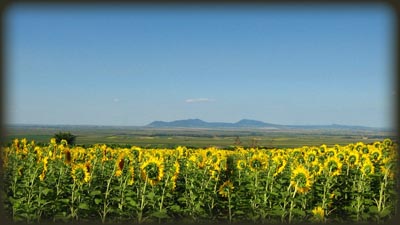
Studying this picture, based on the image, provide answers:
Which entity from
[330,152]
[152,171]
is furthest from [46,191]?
[330,152]

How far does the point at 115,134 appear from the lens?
4.73 meters

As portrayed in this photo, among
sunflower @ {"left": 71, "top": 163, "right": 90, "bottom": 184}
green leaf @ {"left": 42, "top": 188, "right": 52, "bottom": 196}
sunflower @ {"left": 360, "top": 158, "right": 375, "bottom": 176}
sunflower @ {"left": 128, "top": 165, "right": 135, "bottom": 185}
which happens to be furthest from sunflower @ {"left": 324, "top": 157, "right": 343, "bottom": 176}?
green leaf @ {"left": 42, "top": 188, "right": 52, "bottom": 196}

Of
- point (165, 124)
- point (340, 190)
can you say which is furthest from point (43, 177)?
point (340, 190)

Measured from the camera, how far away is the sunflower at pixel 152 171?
191 inches

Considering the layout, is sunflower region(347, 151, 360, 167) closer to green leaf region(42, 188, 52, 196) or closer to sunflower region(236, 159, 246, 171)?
sunflower region(236, 159, 246, 171)

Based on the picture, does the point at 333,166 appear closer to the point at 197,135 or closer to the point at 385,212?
the point at 385,212

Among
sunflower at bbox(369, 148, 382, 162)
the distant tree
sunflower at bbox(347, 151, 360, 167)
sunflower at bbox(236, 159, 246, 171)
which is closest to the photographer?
sunflower at bbox(236, 159, 246, 171)

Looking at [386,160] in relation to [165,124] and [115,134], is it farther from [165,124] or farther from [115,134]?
[115,134]

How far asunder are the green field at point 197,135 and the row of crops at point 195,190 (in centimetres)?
21

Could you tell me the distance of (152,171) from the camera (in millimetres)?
4848

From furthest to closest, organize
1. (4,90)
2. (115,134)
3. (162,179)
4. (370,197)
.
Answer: (370,197)
(162,179)
(115,134)
(4,90)

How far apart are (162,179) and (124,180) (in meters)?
0.40

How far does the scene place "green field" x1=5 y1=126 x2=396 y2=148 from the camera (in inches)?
188

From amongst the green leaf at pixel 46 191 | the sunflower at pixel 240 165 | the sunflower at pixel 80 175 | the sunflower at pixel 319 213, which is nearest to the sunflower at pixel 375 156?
the sunflower at pixel 319 213
